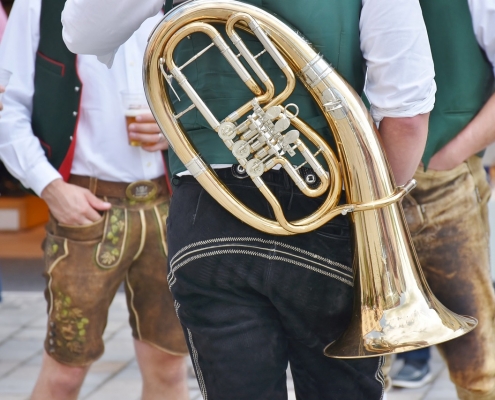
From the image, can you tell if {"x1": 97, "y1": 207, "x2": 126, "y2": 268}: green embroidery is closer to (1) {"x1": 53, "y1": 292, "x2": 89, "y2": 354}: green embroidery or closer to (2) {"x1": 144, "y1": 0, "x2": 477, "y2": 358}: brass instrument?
(1) {"x1": 53, "y1": 292, "x2": 89, "y2": 354}: green embroidery

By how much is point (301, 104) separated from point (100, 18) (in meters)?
0.44

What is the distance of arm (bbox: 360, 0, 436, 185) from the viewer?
1644 millimetres

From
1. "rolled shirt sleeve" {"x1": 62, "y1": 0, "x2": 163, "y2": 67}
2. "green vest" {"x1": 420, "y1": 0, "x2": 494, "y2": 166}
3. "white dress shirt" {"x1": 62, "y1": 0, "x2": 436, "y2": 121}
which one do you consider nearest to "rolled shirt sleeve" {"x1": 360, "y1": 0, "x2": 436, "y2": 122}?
"white dress shirt" {"x1": 62, "y1": 0, "x2": 436, "y2": 121}

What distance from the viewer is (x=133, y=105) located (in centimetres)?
267

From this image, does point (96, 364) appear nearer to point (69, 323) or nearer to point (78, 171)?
point (69, 323)

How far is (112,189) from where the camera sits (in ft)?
9.00

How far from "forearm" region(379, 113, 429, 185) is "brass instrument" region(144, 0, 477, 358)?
0.05m

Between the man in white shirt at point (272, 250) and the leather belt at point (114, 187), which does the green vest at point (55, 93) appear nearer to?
the leather belt at point (114, 187)

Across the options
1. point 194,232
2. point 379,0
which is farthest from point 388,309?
point 379,0

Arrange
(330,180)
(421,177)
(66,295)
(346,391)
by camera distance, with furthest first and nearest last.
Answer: (66,295), (421,177), (346,391), (330,180)

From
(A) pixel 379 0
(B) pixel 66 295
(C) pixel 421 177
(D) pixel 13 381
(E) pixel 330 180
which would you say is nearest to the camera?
(A) pixel 379 0

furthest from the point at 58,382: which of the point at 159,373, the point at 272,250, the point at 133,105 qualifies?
the point at 272,250

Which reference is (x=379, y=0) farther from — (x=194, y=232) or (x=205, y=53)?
(x=194, y=232)

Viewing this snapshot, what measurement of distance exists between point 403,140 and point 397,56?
0.19m
